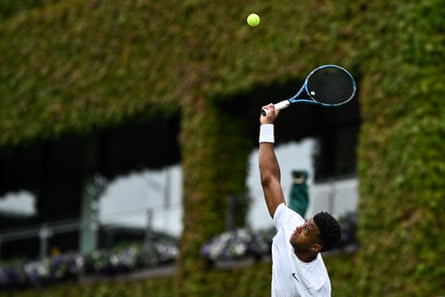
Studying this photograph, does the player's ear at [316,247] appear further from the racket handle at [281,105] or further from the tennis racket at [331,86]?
the tennis racket at [331,86]

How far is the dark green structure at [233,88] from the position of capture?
1579cm

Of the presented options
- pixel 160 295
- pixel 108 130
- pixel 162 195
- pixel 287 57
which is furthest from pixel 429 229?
pixel 108 130

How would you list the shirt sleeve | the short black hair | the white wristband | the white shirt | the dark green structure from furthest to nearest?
the dark green structure, the white wristband, the shirt sleeve, the white shirt, the short black hair

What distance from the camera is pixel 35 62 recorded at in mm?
22438

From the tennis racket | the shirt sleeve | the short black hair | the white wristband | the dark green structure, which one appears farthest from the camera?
the dark green structure

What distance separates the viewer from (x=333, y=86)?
9.62 metres

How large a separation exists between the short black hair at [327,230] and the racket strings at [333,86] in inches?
61.0

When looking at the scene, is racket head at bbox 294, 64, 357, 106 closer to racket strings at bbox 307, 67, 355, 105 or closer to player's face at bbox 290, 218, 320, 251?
racket strings at bbox 307, 67, 355, 105

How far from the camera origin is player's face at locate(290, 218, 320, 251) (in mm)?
8195

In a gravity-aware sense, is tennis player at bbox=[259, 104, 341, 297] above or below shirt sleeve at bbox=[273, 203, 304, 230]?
below

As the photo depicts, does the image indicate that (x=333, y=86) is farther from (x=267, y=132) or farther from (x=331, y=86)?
(x=267, y=132)

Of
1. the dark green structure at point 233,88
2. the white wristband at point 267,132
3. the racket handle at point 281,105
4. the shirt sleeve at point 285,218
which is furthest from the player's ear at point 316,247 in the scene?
the dark green structure at point 233,88

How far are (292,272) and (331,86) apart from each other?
73.8 inches

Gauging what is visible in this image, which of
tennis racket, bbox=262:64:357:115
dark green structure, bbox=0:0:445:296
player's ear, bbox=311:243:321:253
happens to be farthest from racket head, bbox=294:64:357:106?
dark green structure, bbox=0:0:445:296
